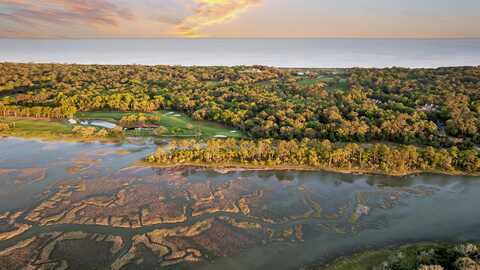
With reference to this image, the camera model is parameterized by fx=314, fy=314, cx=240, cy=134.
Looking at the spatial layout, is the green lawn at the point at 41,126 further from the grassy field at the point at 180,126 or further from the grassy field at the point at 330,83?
the grassy field at the point at 330,83

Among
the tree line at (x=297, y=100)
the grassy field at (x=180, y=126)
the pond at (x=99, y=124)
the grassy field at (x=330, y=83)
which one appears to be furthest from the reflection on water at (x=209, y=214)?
the grassy field at (x=330, y=83)

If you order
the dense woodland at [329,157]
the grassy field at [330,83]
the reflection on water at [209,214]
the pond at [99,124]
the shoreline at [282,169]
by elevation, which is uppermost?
the grassy field at [330,83]

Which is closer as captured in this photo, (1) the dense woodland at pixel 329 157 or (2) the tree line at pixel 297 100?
(1) the dense woodland at pixel 329 157

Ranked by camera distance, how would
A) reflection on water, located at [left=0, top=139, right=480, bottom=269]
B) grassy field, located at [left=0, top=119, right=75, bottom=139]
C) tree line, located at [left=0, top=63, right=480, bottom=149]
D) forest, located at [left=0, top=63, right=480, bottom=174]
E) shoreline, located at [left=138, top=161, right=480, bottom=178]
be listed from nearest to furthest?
reflection on water, located at [left=0, top=139, right=480, bottom=269] → shoreline, located at [left=138, top=161, right=480, bottom=178] → forest, located at [left=0, top=63, right=480, bottom=174] → tree line, located at [left=0, top=63, right=480, bottom=149] → grassy field, located at [left=0, top=119, right=75, bottom=139]

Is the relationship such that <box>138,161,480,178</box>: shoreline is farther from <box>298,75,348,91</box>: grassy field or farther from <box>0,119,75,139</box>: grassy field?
<box>298,75,348,91</box>: grassy field

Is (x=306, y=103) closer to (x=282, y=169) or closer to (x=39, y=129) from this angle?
(x=282, y=169)

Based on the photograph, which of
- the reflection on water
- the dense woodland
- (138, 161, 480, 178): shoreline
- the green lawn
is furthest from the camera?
the green lawn

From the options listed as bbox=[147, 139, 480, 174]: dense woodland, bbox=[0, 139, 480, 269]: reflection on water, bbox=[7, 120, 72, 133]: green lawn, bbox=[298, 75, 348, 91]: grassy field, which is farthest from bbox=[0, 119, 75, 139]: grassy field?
bbox=[298, 75, 348, 91]: grassy field

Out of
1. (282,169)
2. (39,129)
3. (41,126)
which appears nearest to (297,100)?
(282,169)
